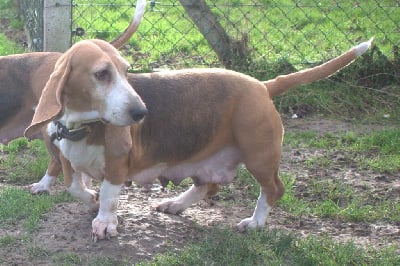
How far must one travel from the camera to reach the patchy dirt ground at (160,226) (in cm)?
426

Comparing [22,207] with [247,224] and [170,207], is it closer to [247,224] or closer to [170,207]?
[170,207]

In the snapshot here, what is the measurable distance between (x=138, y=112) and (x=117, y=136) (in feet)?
1.50

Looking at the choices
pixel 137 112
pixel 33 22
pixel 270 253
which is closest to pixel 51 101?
pixel 137 112

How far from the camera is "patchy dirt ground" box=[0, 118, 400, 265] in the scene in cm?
426

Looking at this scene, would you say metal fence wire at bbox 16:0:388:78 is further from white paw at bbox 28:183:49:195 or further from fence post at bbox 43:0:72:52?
white paw at bbox 28:183:49:195

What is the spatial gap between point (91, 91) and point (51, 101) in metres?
0.21

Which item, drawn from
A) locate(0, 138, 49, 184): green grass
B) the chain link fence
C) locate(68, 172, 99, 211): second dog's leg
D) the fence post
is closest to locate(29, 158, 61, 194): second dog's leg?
locate(0, 138, 49, 184): green grass

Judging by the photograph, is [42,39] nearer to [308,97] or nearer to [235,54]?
[235,54]

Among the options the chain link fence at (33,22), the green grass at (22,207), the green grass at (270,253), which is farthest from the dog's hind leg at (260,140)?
the chain link fence at (33,22)

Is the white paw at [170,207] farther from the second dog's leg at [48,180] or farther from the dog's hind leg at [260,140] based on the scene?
the second dog's leg at [48,180]

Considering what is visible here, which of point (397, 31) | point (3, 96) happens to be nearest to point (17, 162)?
point (3, 96)

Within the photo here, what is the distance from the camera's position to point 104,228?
14.3 ft

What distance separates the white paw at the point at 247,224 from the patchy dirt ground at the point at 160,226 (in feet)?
0.42

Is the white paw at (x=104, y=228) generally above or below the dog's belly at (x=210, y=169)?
below
